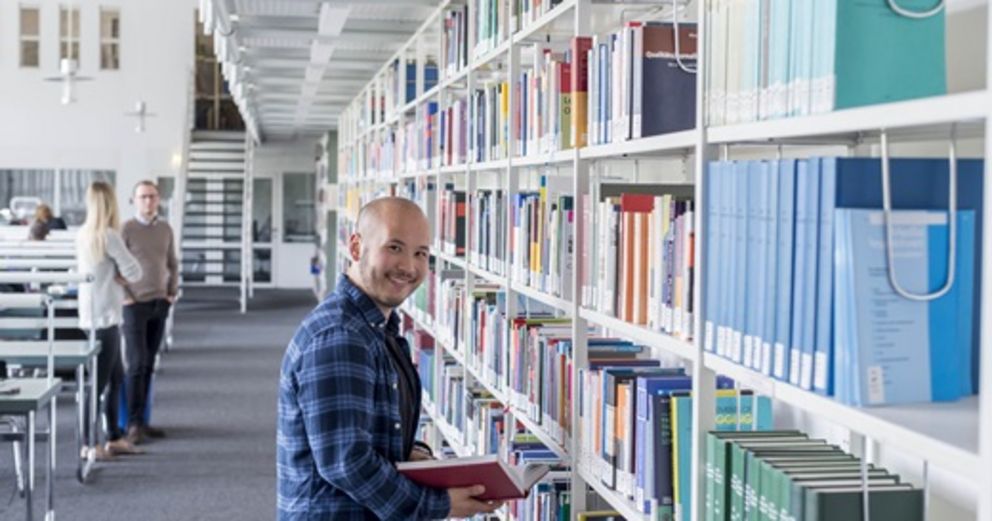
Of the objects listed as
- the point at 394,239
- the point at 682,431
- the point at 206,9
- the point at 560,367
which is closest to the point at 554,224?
the point at 560,367

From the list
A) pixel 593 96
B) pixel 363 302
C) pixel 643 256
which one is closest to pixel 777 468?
pixel 643 256

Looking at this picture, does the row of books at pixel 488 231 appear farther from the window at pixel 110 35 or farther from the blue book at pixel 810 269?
the window at pixel 110 35

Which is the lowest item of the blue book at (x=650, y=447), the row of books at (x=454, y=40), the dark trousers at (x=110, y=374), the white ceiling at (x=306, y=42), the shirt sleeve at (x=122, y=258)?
the dark trousers at (x=110, y=374)

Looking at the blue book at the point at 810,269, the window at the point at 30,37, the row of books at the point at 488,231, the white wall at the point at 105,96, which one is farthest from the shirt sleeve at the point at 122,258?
the window at the point at 30,37

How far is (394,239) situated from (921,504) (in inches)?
54.9

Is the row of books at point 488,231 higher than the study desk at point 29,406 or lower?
higher

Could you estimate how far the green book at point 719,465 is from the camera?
2.17m

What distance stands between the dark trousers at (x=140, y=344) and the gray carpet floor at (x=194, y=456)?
1.07 feet

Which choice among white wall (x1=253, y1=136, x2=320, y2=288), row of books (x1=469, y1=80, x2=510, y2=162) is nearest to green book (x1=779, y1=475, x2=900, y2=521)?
row of books (x1=469, y1=80, x2=510, y2=162)

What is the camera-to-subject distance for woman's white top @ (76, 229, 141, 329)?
22.3 feet

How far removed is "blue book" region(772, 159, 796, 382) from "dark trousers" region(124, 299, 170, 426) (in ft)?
19.7

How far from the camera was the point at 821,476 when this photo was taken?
6.40 ft

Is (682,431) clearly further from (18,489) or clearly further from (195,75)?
(195,75)

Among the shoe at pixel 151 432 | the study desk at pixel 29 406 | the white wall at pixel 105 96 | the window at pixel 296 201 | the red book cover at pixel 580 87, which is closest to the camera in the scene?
the red book cover at pixel 580 87
